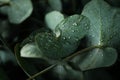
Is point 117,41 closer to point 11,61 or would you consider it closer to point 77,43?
point 77,43

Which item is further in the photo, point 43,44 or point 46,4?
point 46,4

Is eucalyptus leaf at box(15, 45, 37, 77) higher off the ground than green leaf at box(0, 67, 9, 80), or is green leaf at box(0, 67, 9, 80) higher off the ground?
eucalyptus leaf at box(15, 45, 37, 77)

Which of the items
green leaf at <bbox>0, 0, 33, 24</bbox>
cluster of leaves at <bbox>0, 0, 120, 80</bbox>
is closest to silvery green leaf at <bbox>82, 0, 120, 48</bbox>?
cluster of leaves at <bbox>0, 0, 120, 80</bbox>

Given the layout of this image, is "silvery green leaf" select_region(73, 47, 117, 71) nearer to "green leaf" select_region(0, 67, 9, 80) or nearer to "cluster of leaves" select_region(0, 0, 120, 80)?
"cluster of leaves" select_region(0, 0, 120, 80)

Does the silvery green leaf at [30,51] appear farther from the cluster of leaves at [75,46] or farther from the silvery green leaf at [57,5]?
the silvery green leaf at [57,5]

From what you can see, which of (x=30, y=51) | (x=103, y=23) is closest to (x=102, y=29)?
(x=103, y=23)

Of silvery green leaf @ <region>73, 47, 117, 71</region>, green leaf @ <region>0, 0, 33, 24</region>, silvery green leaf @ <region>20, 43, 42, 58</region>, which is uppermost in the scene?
green leaf @ <region>0, 0, 33, 24</region>

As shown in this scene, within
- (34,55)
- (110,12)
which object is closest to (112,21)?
(110,12)
